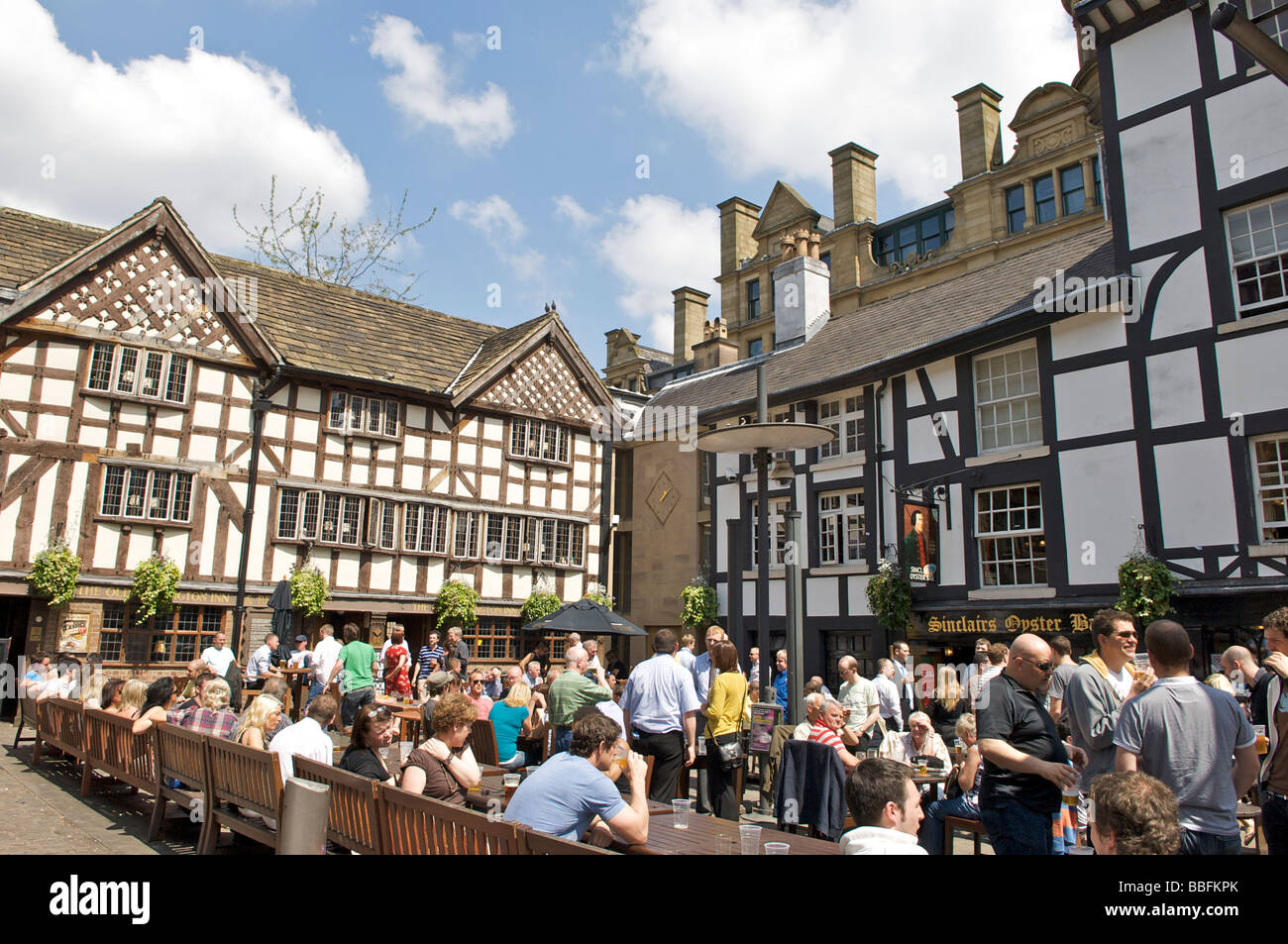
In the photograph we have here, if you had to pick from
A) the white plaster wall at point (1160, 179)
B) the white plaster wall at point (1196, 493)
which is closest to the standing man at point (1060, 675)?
the white plaster wall at point (1196, 493)

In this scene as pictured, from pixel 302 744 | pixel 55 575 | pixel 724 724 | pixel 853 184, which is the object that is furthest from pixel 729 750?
pixel 853 184

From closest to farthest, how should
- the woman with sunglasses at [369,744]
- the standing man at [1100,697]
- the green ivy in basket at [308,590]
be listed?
the standing man at [1100,697] < the woman with sunglasses at [369,744] < the green ivy in basket at [308,590]

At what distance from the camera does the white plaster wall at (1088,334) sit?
52.6ft

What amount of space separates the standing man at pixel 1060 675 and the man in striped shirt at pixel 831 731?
1.61m

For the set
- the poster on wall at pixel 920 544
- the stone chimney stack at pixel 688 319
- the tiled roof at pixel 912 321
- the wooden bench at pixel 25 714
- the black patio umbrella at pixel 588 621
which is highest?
the stone chimney stack at pixel 688 319

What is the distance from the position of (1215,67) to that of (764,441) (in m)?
11.7

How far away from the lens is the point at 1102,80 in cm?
1697

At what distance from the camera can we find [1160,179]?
15.7m

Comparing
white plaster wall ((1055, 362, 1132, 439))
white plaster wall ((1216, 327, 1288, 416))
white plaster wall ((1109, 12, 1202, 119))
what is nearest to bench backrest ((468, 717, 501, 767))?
white plaster wall ((1055, 362, 1132, 439))

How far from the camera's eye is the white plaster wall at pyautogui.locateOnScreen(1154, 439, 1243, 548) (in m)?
14.1

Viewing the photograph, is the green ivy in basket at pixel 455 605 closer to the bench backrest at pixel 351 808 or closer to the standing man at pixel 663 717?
the standing man at pixel 663 717

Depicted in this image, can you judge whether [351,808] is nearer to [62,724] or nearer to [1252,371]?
[62,724]

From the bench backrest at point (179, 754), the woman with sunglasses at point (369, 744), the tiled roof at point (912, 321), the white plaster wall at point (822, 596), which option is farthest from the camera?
the white plaster wall at point (822, 596)
